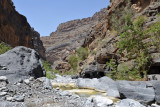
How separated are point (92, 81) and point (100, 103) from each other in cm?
406

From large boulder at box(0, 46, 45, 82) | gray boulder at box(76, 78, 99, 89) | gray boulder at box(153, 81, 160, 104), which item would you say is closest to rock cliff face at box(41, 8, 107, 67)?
gray boulder at box(76, 78, 99, 89)

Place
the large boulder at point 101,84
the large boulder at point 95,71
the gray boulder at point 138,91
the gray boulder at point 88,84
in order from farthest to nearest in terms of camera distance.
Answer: the large boulder at point 95,71 → the gray boulder at point 88,84 → the large boulder at point 101,84 → the gray boulder at point 138,91

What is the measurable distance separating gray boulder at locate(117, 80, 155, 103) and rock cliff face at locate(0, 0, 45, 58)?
950 inches

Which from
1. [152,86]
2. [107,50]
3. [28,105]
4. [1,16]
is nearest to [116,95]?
[152,86]

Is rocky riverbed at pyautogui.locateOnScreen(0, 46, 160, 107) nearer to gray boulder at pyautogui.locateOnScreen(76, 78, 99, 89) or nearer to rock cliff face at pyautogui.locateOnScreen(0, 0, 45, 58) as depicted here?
gray boulder at pyautogui.locateOnScreen(76, 78, 99, 89)

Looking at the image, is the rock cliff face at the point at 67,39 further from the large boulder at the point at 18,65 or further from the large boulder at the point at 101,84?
the large boulder at the point at 18,65

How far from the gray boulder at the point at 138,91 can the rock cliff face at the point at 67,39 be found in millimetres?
48895

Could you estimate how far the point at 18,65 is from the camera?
229 inches

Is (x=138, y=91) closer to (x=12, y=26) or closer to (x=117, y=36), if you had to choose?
(x=117, y=36)

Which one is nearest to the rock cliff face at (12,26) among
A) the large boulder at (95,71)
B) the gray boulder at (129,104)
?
the large boulder at (95,71)

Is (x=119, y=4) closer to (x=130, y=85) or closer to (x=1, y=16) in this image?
(x=130, y=85)

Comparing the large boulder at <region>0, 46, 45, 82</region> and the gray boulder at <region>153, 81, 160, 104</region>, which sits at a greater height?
the large boulder at <region>0, 46, 45, 82</region>

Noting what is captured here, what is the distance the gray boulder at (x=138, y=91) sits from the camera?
4.08 meters

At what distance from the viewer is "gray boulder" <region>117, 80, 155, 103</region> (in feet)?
13.4
